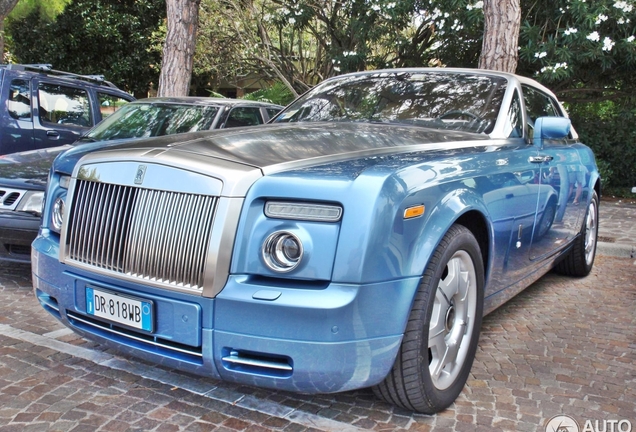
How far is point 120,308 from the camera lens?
2.54 meters

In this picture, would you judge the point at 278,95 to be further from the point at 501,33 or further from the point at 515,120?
the point at 515,120

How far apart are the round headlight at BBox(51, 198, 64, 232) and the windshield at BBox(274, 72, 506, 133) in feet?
5.42

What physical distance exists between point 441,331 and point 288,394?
31.9 inches

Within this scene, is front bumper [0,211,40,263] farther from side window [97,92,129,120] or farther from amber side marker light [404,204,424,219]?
side window [97,92,129,120]

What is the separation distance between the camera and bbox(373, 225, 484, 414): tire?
2457 mm

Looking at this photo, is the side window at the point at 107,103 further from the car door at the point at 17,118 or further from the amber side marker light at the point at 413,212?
the amber side marker light at the point at 413,212

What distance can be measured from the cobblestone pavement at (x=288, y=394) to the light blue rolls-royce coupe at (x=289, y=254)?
0.23 m

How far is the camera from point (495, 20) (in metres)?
7.56

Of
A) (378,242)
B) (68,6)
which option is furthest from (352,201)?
(68,6)

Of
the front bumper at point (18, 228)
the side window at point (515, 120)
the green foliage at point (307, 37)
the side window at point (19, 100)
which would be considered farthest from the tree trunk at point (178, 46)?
the side window at point (515, 120)

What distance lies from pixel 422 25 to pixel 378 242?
404 inches

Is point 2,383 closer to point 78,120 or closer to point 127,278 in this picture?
point 127,278

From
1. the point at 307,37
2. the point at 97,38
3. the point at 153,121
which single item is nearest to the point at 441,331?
the point at 153,121

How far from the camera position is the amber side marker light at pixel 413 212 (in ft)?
7.72
